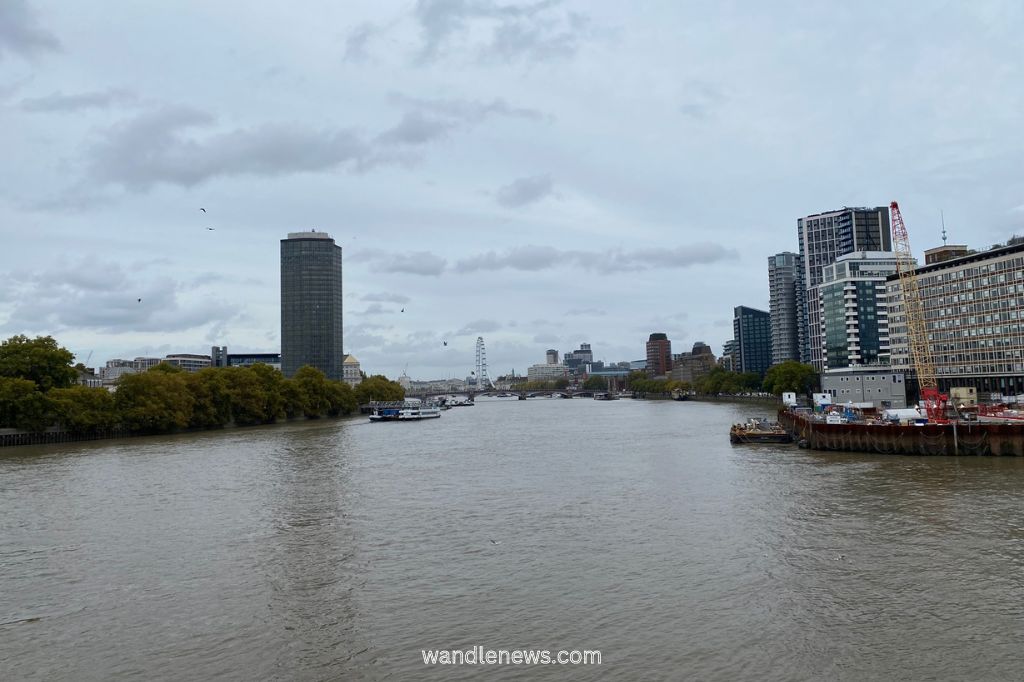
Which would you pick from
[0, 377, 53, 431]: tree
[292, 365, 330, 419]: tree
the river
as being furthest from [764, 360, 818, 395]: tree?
[0, 377, 53, 431]: tree

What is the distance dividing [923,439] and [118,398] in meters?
101

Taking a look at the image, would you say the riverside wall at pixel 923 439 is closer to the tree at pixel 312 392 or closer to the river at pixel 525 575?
the river at pixel 525 575

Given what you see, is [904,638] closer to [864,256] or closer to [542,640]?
[542,640]

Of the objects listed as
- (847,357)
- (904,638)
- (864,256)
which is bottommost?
(904,638)

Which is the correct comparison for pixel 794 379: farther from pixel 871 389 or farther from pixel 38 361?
pixel 38 361

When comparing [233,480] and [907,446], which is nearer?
[233,480]

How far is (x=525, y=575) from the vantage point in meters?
27.2

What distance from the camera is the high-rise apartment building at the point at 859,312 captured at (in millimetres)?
165625

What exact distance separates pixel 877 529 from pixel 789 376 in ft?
491

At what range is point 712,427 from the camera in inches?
4284

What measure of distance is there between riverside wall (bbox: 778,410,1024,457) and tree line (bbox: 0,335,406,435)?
291 feet

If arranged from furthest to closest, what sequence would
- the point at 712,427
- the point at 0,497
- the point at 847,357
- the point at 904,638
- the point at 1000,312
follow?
1. the point at 847,357
2. the point at 1000,312
3. the point at 712,427
4. the point at 0,497
5. the point at 904,638

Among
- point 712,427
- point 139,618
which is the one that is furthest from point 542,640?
point 712,427

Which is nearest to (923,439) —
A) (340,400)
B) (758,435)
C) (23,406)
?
(758,435)
